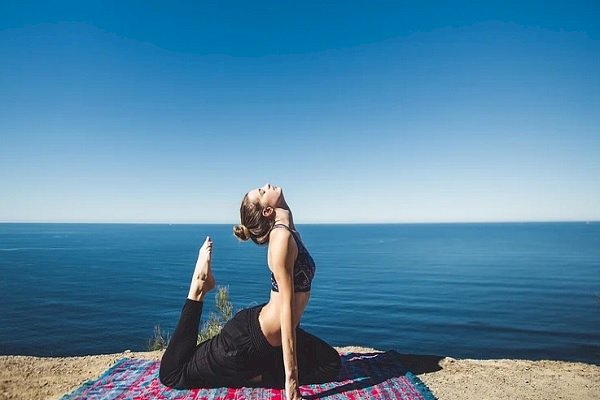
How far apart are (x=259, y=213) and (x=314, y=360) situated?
7.44ft

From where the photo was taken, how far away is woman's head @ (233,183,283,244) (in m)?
4.52

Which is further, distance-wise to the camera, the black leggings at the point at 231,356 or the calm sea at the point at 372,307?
the calm sea at the point at 372,307

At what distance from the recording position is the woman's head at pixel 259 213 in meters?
4.52

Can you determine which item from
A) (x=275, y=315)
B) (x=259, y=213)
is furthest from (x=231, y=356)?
(x=259, y=213)

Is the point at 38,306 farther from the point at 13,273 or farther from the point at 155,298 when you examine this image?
the point at 13,273

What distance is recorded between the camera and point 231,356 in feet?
15.6

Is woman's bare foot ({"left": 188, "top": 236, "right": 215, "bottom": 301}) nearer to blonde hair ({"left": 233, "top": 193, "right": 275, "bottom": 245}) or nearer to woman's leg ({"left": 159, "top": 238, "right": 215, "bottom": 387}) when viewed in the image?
woman's leg ({"left": 159, "top": 238, "right": 215, "bottom": 387})

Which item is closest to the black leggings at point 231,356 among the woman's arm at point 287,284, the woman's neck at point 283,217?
the woman's arm at point 287,284

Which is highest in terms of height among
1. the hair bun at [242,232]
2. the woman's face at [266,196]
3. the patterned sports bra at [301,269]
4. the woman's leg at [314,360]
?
the woman's face at [266,196]

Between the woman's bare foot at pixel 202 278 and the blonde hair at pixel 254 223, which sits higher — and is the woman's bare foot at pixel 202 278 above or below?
below

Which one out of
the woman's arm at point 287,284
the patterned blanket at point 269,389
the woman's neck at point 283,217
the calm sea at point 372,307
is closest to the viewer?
the woman's arm at point 287,284

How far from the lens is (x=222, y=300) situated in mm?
12859

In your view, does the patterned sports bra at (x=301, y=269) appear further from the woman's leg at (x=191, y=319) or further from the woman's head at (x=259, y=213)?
the woman's leg at (x=191, y=319)

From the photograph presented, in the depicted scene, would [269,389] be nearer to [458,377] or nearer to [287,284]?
[287,284]
